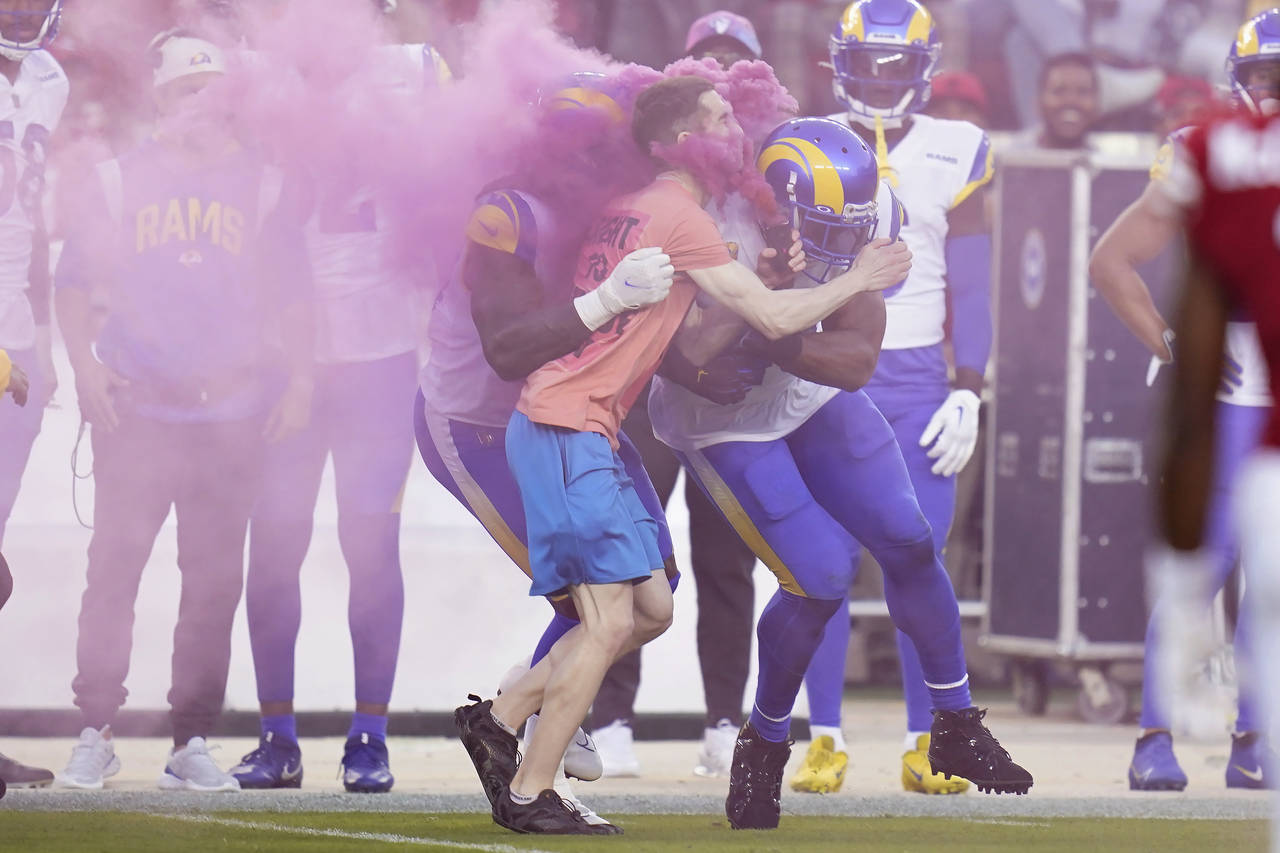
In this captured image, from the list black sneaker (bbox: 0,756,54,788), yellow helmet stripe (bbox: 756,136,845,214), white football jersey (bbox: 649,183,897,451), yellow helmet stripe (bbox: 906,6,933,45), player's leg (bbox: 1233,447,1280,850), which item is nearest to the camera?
player's leg (bbox: 1233,447,1280,850)

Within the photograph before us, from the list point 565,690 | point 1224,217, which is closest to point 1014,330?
point 565,690

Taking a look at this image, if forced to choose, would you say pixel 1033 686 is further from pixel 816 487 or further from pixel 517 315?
pixel 517 315

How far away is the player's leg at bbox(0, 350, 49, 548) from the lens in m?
5.71

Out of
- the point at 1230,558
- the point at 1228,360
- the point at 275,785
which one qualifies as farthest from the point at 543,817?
the point at 1228,360

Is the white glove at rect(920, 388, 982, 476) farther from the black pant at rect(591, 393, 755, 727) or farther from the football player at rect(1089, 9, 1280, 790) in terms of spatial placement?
the black pant at rect(591, 393, 755, 727)

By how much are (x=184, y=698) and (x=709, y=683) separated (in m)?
1.63

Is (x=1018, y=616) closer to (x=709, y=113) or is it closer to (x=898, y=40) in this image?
(x=898, y=40)

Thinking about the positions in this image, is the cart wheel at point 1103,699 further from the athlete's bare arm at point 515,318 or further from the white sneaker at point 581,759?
the athlete's bare arm at point 515,318

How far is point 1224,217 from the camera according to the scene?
114 inches

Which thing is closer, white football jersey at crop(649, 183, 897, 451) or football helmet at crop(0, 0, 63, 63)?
white football jersey at crop(649, 183, 897, 451)

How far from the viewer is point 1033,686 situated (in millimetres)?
8523

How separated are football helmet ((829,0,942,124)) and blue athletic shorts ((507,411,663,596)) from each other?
6.32 feet

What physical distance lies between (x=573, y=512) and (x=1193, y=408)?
1939mm

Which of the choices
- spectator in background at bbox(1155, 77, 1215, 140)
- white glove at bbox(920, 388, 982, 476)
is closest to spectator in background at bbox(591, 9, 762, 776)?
white glove at bbox(920, 388, 982, 476)
